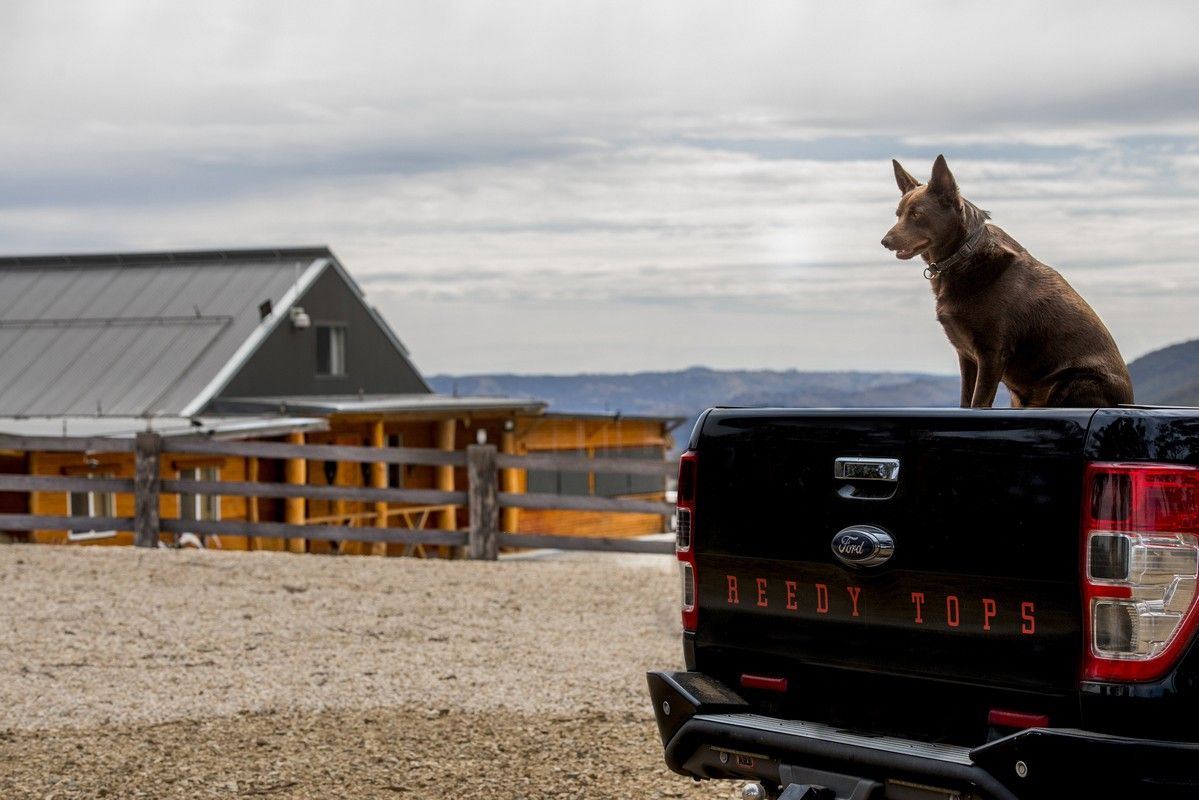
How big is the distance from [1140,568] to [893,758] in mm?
833

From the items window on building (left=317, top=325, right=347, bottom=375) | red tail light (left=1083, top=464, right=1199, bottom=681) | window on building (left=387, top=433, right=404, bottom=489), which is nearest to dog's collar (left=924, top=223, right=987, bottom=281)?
red tail light (left=1083, top=464, right=1199, bottom=681)

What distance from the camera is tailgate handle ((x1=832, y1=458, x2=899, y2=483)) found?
3915mm

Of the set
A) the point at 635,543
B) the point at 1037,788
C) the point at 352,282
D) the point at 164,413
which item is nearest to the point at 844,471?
the point at 1037,788

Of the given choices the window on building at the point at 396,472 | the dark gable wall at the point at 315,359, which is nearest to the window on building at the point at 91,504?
the dark gable wall at the point at 315,359

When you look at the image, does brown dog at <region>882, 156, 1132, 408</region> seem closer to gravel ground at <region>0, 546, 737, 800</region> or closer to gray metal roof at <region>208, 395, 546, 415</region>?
gravel ground at <region>0, 546, 737, 800</region>

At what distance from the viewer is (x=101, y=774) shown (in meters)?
6.61

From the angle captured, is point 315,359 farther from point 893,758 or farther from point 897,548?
point 893,758

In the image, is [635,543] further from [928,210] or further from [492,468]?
[928,210]

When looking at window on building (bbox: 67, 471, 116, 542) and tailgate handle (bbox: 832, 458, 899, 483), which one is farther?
window on building (bbox: 67, 471, 116, 542)

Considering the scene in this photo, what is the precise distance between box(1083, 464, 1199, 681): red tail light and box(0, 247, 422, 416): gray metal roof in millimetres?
23547

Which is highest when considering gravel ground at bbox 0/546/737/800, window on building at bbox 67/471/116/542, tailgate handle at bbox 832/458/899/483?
tailgate handle at bbox 832/458/899/483

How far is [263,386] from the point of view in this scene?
27594 mm

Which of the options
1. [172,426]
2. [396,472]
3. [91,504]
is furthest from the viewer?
[396,472]

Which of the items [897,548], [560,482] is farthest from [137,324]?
[897,548]
